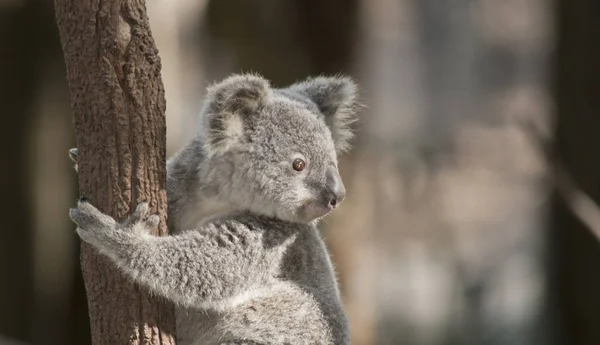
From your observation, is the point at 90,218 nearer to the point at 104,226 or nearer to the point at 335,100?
the point at 104,226

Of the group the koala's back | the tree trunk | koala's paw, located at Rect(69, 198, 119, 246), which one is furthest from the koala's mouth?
the tree trunk

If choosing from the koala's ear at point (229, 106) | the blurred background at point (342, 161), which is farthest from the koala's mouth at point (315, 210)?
the blurred background at point (342, 161)

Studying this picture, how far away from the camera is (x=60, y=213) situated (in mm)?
7418

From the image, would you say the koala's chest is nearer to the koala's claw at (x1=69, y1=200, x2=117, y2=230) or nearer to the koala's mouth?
the koala's mouth

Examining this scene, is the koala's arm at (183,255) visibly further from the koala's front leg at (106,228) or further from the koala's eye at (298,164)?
the koala's eye at (298,164)

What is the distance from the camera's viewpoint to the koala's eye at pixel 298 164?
328cm

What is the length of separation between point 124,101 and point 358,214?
428 cm

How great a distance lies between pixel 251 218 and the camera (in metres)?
3.33

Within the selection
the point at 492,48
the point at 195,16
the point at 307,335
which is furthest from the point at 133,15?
the point at 492,48

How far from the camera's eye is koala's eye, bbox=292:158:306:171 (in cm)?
328

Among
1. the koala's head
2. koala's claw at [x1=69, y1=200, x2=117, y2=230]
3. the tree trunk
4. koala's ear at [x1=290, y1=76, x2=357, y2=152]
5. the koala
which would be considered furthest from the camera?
the tree trunk

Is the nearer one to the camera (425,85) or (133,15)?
(133,15)

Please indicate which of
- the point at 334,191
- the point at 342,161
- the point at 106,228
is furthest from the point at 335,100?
the point at 342,161

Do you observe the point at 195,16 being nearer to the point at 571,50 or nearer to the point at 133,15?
the point at 571,50
